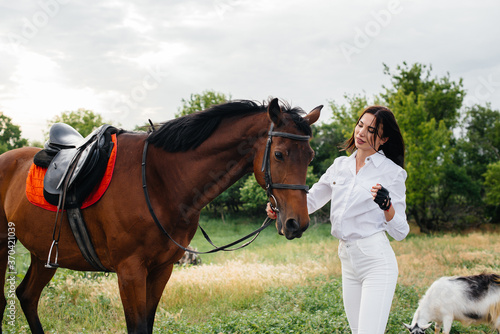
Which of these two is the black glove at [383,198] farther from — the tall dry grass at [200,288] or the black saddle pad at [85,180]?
the tall dry grass at [200,288]

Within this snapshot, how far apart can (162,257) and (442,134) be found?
876 inches

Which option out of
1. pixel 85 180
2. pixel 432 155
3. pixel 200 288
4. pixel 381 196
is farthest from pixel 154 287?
pixel 432 155

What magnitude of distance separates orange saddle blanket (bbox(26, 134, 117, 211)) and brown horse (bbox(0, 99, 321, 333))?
0.04 meters

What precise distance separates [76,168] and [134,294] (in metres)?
1.13

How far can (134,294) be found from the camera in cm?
285

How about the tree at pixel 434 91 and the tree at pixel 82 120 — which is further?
the tree at pixel 82 120

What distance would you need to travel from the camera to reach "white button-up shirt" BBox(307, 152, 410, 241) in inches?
105

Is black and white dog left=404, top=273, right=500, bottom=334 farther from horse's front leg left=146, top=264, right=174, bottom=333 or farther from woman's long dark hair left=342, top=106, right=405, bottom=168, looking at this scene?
horse's front leg left=146, top=264, right=174, bottom=333

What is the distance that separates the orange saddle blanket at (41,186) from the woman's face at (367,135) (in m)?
2.02

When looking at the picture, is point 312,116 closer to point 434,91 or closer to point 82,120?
point 434,91

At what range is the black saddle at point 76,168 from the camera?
3074mm

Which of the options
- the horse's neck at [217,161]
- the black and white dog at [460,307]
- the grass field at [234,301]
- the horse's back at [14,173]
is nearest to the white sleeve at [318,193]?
the horse's neck at [217,161]

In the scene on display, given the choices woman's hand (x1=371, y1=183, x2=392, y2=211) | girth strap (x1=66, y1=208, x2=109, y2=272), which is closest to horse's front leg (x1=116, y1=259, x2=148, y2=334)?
girth strap (x1=66, y1=208, x2=109, y2=272)

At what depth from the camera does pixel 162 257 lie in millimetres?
3041
